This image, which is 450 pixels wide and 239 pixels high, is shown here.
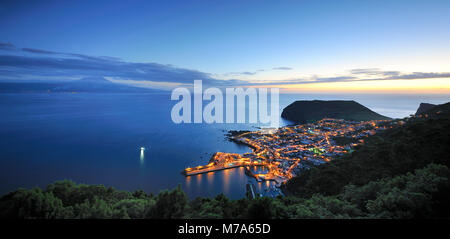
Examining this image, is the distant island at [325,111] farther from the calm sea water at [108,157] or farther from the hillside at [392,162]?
the hillside at [392,162]

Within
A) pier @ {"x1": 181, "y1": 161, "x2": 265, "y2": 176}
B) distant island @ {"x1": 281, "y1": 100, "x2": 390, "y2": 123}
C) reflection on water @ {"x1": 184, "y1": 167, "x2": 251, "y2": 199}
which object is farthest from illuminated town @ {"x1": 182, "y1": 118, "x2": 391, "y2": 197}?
distant island @ {"x1": 281, "y1": 100, "x2": 390, "y2": 123}

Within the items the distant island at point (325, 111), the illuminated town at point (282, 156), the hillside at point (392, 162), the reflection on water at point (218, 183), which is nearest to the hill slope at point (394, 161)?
the hillside at point (392, 162)

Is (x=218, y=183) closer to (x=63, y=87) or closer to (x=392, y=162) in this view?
(x=392, y=162)

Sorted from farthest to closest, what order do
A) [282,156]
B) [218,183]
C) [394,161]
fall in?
[282,156] < [218,183] < [394,161]

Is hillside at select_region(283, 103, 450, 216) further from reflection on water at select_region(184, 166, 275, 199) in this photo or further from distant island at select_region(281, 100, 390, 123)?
distant island at select_region(281, 100, 390, 123)

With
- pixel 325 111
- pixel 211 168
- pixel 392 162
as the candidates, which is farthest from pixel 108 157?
pixel 325 111

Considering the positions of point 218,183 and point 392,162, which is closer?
point 392,162
